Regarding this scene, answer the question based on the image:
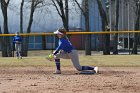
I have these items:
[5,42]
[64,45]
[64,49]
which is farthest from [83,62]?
[5,42]

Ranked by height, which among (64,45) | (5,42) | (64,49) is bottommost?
(5,42)

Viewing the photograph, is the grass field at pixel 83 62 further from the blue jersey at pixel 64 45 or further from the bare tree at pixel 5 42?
the bare tree at pixel 5 42

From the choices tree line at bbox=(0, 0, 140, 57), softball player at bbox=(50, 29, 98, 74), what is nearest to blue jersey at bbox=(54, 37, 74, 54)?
softball player at bbox=(50, 29, 98, 74)

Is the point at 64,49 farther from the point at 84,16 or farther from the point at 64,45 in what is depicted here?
the point at 84,16

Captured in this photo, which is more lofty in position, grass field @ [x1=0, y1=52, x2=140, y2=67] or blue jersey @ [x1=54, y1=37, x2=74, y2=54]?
blue jersey @ [x1=54, y1=37, x2=74, y2=54]

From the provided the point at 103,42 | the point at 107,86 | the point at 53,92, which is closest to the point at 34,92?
the point at 53,92

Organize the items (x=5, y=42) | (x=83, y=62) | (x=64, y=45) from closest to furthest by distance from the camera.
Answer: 1. (x=64, y=45)
2. (x=83, y=62)
3. (x=5, y=42)

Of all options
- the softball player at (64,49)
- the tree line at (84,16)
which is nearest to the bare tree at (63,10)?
the tree line at (84,16)

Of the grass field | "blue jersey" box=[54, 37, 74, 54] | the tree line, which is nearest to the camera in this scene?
"blue jersey" box=[54, 37, 74, 54]

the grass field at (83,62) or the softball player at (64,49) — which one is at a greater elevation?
the softball player at (64,49)

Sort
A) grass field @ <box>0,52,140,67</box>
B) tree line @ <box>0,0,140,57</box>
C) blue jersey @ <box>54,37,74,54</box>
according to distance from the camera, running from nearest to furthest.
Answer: blue jersey @ <box>54,37,74,54</box>, grass field @ <box>0,52,140,67</box>, tree line @ <box>0,0,140,57</box>

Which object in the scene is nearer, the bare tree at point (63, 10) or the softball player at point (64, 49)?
the softball player at point (64, 49)

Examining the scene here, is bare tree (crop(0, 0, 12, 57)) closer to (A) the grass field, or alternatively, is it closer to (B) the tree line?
(B) the tree line

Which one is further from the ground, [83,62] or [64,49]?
[64,49]
